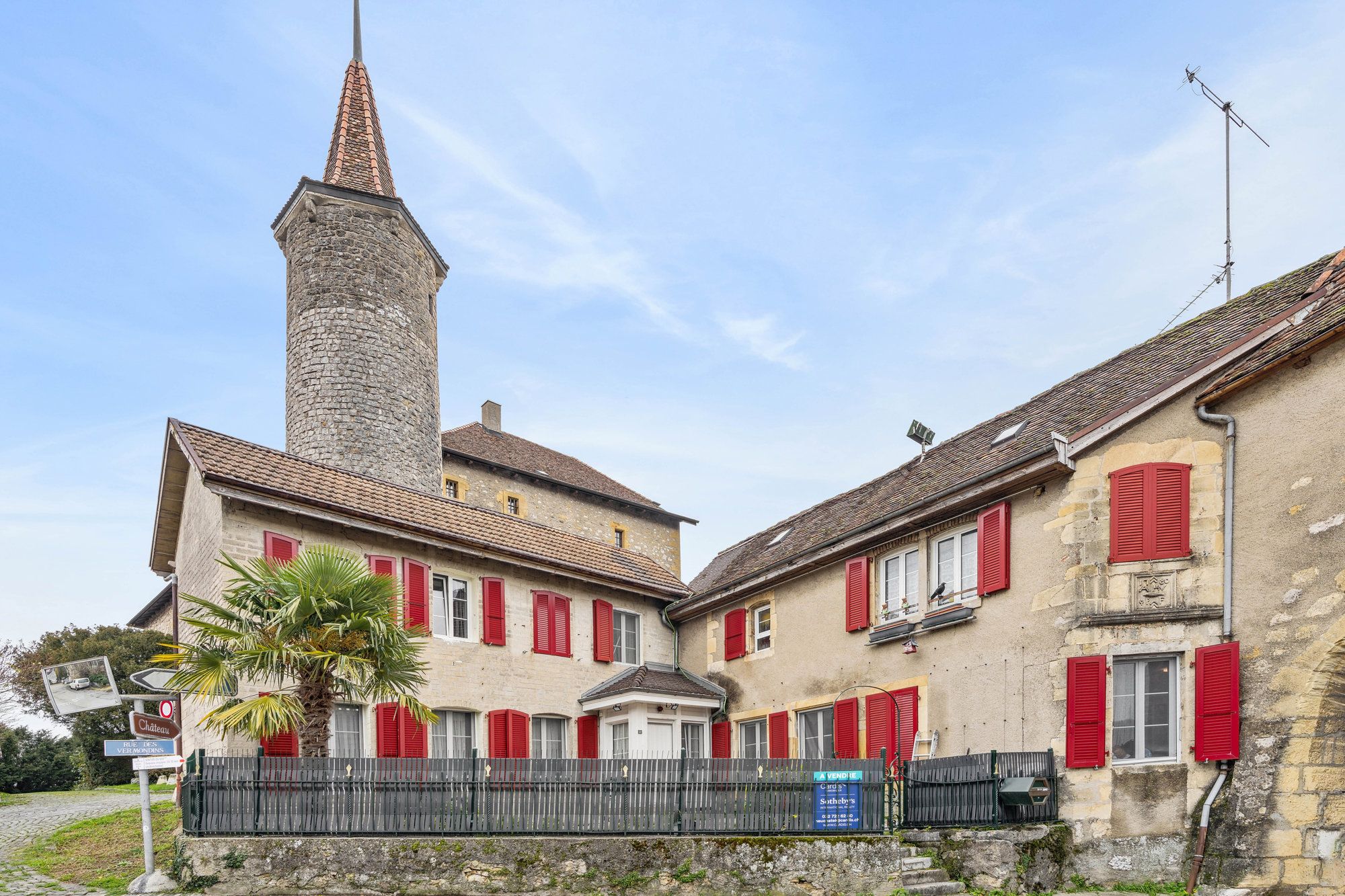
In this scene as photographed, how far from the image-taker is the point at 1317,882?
40.3ft

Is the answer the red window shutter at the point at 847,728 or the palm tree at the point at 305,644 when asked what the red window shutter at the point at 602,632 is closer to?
the red window shutter at the point at 847,728

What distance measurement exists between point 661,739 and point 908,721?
5.60 metres

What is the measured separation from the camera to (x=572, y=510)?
1473 inches

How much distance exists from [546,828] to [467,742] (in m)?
6.10

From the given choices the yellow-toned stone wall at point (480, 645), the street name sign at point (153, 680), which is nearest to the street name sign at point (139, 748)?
the street name sign at point (153, 680)

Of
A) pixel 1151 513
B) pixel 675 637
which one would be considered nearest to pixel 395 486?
pixel 675 637

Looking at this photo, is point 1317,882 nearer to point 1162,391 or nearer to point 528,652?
point 1162,391

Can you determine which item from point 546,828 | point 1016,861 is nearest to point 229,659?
point 546,828

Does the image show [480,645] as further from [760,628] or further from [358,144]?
[358,144]

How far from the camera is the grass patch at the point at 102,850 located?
13.7 meters

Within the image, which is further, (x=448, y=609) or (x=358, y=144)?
(x=358, y=144)

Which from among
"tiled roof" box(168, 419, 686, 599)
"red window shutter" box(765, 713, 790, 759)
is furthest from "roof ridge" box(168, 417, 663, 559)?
"red window shutter" box(765, 713, 790, 759)

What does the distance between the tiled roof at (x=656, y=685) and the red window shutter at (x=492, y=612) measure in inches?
93.9

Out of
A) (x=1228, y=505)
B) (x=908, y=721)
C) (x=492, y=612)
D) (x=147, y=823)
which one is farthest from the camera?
(x=492, y=612)
